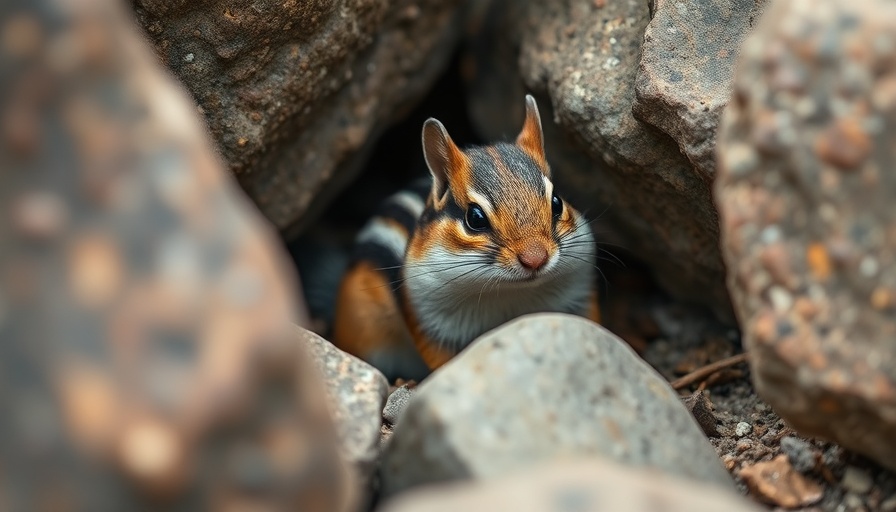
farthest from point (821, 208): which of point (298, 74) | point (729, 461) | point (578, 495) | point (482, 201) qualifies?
point (298, 74)

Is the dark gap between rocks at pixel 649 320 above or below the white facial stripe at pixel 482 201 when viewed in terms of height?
below

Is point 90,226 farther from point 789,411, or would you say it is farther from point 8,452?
point 789,411

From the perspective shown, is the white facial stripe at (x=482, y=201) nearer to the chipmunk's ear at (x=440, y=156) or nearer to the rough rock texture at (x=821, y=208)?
the chipmunk's ear at (x=440, y=156)

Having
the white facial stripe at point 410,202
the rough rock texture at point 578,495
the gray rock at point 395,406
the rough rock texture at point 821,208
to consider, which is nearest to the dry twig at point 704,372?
the gray rock at point 395,406

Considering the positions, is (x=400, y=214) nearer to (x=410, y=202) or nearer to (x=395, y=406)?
(x=410, y=202)

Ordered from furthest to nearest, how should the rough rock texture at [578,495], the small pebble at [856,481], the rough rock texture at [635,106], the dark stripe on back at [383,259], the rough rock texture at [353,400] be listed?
the dark stripe on back at [383,259]
the rough rock texture at [635,106]
the small pebble at [856,481]
the rough rock texture at [353,400]
the rough rock texture at [578,495]
